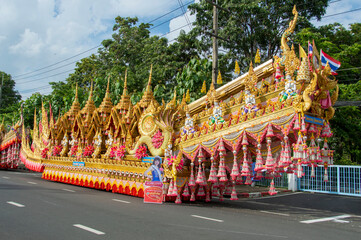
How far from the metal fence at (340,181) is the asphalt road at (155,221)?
4.33m

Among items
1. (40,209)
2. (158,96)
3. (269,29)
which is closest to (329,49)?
(269,29)

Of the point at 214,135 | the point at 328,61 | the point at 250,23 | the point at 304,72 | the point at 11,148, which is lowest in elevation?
the point at 11,148

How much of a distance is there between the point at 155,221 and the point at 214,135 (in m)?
2.83

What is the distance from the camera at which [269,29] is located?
1917 cm

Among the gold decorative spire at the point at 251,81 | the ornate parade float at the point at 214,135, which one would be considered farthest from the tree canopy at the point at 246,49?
the gold decorative spire at the point at 251,81

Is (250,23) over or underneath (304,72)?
over

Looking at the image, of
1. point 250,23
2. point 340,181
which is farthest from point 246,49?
point 340,181

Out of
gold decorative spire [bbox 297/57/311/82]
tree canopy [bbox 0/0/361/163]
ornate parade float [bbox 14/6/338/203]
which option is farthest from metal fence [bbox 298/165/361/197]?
gold decorative spire [bbox 297/57/311/82]

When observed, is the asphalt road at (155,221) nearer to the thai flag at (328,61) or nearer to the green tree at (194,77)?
the thai flag at (328,61)

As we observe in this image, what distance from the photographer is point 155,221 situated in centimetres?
A: 617

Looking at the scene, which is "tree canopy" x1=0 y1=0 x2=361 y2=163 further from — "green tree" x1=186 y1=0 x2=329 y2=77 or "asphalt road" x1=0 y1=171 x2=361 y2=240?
"asphalt road" x1=0 y1=171 x2=361 y2=240

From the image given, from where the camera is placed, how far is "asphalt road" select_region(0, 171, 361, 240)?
507 centimetres

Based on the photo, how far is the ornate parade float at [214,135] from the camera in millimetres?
6391

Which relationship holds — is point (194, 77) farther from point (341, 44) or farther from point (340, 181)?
point (341, 44)
